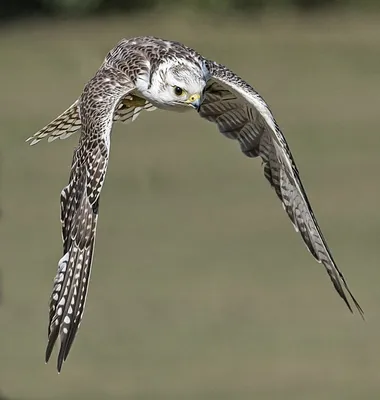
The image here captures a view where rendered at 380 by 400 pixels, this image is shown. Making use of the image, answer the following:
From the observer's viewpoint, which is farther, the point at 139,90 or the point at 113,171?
the point at 113,171

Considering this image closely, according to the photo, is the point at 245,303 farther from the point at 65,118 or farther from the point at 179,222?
the point at 65,118

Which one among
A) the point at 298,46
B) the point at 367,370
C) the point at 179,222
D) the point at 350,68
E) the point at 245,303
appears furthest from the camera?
the point at 298,46

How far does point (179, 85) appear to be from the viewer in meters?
7.50

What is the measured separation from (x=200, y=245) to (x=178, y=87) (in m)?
11.7

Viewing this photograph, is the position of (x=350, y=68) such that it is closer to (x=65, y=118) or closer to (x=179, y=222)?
(x=179, y=222)

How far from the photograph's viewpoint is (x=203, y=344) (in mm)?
16375

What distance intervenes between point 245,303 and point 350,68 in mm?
12772

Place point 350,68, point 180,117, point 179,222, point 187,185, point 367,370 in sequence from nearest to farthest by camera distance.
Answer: point 367,370 < point 179,222 < point 187,185 < point 180,117 < point 350,68

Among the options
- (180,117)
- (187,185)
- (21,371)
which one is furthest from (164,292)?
(180,117)

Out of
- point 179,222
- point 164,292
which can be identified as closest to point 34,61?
point 179,222

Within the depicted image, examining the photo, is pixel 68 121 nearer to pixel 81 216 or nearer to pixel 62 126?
pixel 62 126

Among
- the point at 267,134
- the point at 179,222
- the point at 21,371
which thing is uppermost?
the point at 267,134

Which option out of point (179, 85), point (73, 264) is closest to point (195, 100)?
point (179, 85)

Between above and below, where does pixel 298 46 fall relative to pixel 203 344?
above
